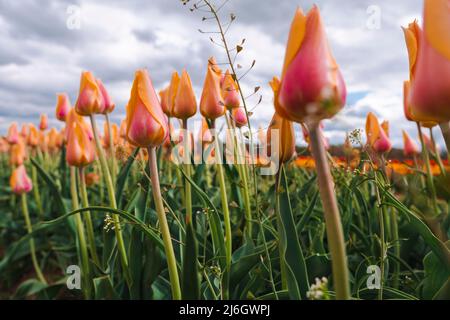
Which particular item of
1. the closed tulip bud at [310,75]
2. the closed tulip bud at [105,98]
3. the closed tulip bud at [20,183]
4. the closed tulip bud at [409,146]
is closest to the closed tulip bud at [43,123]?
the closed tulip bud at [20,183]

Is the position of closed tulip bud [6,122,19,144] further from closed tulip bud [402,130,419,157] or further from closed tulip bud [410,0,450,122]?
closed tulip bud [410,0,450,122]

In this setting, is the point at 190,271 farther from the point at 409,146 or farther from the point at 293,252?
the point at 409,146

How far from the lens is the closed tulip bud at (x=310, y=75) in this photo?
57cm

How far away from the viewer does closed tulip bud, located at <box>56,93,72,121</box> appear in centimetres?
262

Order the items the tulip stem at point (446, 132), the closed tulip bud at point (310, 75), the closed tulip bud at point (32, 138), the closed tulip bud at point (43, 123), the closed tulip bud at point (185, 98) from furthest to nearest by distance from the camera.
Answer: the closed tulip bud at point (43, 123) → the closed tulip bud at point (32, 138) → the closed tulip bud at point (185, 98) → the tulip stem at point (446, 132) → the closed tulip bud at point (310, 75)

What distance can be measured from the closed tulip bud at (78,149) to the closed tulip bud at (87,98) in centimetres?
9

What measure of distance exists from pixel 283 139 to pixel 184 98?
0.61 m

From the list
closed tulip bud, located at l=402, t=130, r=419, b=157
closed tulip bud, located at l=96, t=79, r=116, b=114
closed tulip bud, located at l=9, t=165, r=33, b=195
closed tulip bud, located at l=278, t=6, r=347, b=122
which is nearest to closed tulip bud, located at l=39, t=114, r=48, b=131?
closed tulip bud, located at l=9, t=165, r=33, b=195

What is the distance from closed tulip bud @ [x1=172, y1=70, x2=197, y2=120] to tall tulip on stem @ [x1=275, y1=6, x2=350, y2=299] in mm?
906

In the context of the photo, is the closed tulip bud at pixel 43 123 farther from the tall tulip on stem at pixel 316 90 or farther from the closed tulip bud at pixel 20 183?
the tall tulip on stem at pixel 316 90

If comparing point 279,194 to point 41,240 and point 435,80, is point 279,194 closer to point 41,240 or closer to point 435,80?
point 435,80

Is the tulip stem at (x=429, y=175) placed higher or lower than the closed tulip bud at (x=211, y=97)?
lower

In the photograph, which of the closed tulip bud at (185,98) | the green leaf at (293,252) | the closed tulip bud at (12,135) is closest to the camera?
the green leaf at (293,252)
